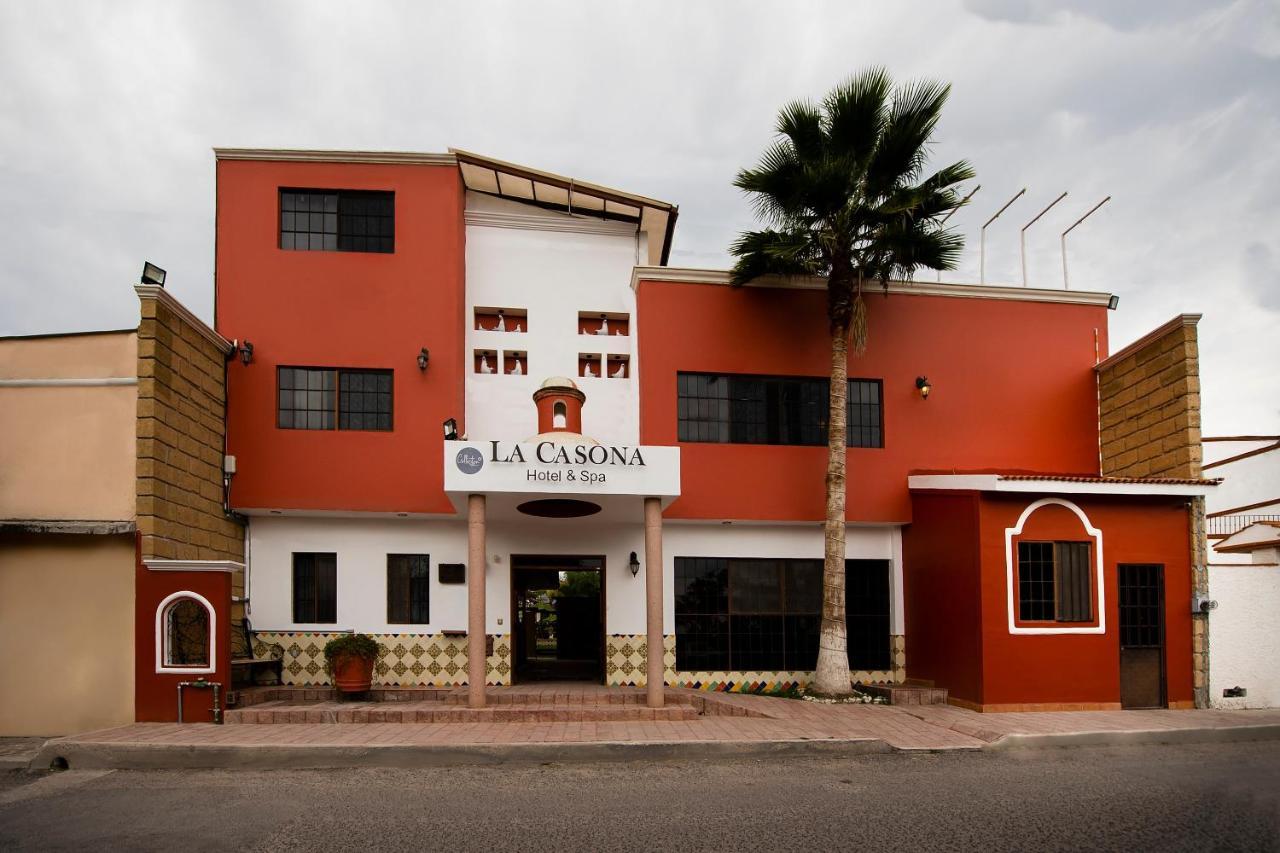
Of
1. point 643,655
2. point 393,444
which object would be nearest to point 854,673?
point 643,655

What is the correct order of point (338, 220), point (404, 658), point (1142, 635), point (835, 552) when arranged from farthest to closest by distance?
1. point (338, 220)
2. point (404, 658)
3. point (835, 552)
4. point (1142, 635)

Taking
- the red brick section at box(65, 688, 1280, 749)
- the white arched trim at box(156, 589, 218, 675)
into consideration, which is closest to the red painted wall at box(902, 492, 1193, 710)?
the red brick section at box(65, 688, 1280, 749)

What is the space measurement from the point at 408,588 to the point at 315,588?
144 cm

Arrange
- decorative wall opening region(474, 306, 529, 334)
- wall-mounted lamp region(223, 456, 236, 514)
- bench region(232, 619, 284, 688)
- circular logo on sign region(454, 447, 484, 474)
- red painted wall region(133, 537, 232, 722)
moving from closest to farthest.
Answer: red painted wall region(133, 537, 232, 722)
circular logo on sign region(454, 447, 484, 474)
bench region(232, 619, 284, 688)
wall-mounted lamp region(223, 456, 236, 514)
decorative wall opening region(474, 306, 529, 334)

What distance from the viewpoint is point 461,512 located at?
1408 centimetres

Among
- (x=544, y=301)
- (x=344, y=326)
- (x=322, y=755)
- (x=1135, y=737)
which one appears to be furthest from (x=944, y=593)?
(x=344, y=326)

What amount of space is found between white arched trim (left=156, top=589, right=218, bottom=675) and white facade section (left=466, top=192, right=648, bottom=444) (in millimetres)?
4944

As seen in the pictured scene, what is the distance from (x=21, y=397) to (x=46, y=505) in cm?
149

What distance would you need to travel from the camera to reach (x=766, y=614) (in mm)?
15258

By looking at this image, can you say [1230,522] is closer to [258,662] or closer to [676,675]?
[676,675]

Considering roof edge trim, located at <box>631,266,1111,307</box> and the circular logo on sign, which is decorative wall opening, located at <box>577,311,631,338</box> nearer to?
roof edge trim, located at <box>631,266,1111,307</box>

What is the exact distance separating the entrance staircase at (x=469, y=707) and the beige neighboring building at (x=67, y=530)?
5.97 ft

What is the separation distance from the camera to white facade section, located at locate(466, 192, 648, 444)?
15.3m

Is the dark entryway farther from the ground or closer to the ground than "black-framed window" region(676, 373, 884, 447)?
closer to the ground
